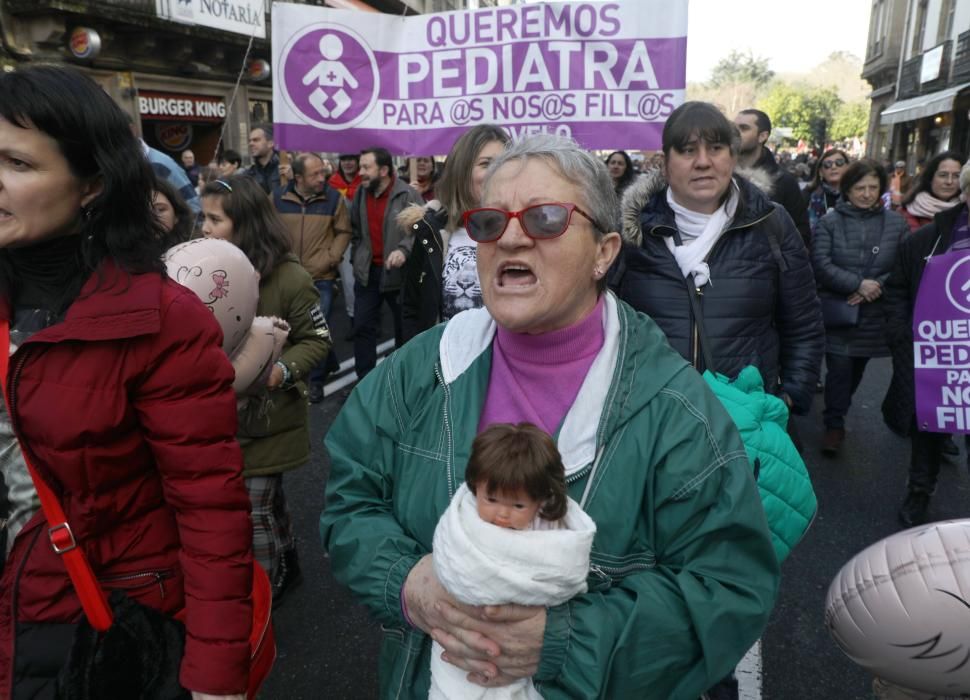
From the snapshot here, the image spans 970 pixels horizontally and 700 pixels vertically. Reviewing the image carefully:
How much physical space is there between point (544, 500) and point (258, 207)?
2.44 meters

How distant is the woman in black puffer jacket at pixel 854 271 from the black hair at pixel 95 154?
470 centimetres

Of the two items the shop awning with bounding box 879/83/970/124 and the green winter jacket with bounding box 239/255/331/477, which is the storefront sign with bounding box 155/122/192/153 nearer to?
the green winter jacket with bounding box 239/255/331/477

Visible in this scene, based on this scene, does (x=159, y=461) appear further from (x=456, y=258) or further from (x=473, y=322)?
(x=456, y=258)

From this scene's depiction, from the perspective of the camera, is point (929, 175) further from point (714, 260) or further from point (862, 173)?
point (714, 260)

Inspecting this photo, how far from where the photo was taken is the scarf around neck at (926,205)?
18.2 feet

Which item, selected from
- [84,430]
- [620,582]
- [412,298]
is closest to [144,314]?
[84,430]

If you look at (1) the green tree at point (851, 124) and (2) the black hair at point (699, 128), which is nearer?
Answer: (2) the black hair at point (699, 128)

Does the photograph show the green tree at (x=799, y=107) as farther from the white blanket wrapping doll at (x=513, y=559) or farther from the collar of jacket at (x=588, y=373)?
the white blanket wrapping doll at (x=513, y=559)

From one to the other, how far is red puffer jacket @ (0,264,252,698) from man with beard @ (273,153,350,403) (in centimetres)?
489

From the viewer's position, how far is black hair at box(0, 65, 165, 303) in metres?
1.40

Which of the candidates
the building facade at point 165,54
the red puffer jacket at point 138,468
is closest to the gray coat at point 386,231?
the red puffer jacket at point 138,468

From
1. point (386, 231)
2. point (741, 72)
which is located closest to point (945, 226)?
point (386, 231)

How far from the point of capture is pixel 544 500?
1337mm

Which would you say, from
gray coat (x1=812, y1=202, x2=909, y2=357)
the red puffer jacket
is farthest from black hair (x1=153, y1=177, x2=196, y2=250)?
gray coat (x1=812, y1=202, x2=909, y2=357)
